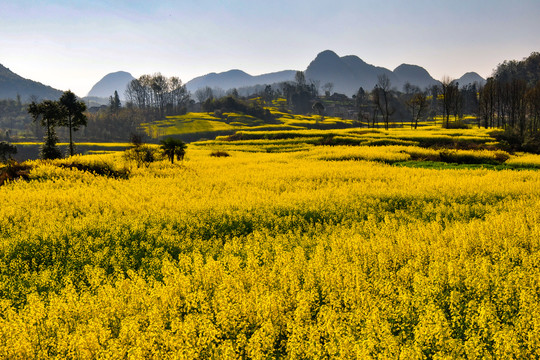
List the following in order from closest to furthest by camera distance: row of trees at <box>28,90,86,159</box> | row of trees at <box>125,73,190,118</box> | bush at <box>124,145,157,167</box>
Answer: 1. bush at <box>124,145,157,167</box>
2. row of trees at <box>28,90,86,159</box>
3. row of trees at <box>125,73,190,118</box>

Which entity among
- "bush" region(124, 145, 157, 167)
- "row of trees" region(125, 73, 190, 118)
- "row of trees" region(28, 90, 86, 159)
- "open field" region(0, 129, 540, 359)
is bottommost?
"open field" region(0, 129, 540, 359)

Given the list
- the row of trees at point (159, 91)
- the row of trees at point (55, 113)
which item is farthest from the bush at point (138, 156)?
the row of trees at point (159, 91)

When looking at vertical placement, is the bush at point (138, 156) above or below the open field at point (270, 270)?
above


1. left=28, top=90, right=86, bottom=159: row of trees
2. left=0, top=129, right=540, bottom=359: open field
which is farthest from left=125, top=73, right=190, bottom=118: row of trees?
left=0, top=129, right=540, bottom=359: open field

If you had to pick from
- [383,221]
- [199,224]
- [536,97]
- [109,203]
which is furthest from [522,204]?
[536,97]

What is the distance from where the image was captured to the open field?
5.22m

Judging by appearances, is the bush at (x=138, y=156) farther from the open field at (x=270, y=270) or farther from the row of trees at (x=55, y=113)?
the row of trees at (x=55, y=113)

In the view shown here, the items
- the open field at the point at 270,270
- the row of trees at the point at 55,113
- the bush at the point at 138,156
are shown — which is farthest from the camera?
the row of trees at the point at 55,113

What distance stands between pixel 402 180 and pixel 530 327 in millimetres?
17747

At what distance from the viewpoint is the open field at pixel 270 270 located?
17.1 ft

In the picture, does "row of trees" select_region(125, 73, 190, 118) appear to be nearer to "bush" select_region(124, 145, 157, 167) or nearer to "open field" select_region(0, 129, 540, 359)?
"bush" select_region(124, 145, 157, 167)

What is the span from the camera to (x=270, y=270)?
8.74 metres

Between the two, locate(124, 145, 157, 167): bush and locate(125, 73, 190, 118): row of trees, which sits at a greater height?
locate(125, 73, 190, 118): row of trees

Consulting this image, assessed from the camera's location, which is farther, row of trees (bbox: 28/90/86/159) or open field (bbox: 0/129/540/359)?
row of trees (bbox: 28/90/86/159)
